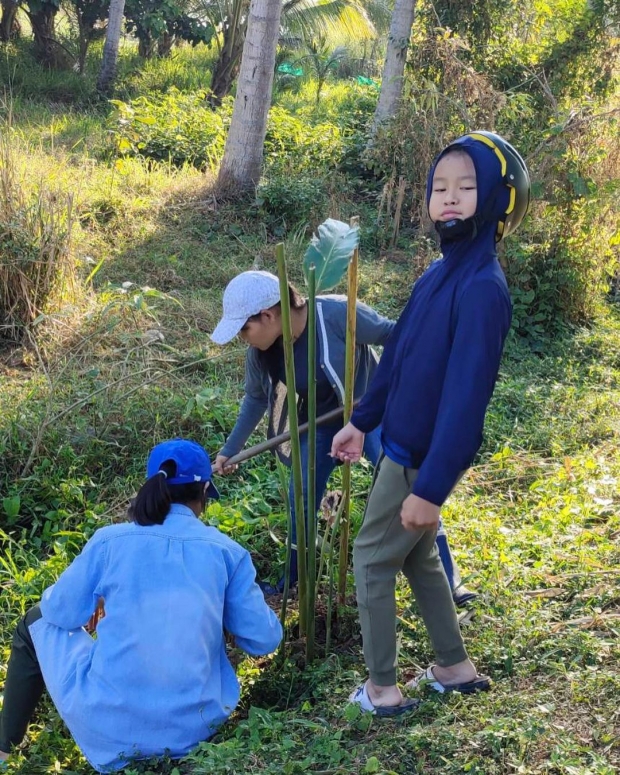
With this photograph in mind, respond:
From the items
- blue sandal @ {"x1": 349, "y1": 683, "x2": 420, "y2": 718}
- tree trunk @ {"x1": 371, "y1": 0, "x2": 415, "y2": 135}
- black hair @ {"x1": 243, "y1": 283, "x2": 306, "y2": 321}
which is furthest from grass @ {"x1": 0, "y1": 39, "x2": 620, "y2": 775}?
tree trunk @ {"x1": 371, "y1": 0, "x2": 415, "y2": 135}

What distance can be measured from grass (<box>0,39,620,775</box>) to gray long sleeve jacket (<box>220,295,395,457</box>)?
65 centimetres

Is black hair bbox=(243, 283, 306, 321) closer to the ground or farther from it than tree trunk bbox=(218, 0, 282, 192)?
closer to the ground

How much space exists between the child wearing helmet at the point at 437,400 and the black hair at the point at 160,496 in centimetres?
49

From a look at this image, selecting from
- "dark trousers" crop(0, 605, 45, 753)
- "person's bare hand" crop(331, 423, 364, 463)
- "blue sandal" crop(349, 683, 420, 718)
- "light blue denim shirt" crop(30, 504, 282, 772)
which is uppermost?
"person's bare hand" crop(331, 423, 364, 463)

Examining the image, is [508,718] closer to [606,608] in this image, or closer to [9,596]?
[606,608]

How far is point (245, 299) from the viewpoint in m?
2.82

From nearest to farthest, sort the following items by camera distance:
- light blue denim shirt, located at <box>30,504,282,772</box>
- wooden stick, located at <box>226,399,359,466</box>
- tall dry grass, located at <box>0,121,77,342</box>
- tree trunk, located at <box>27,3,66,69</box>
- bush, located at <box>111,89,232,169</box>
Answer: light blue denim shirt, located at <box>30,504,282,772</box>
wooden stick, located at <box>226,399,359,466</box>
tall dry grass, located at <box>0,121,77,342</box>
bush, located at <box>111,89,232,169</box>
tree trunk, located at <box>27,3,66,69</box>

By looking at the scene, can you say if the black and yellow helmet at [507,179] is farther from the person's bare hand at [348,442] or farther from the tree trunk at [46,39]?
the tree trunk at [46,39]

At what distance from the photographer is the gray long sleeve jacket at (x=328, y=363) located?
2992 mm

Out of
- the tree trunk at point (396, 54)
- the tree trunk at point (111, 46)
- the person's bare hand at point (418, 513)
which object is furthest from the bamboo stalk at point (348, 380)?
the tree trunk at point (111, 46)

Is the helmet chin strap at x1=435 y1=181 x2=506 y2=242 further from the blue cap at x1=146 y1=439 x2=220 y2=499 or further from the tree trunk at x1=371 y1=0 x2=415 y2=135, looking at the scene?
the tree trunk at x1=371 y1=0 x2=415 y2=135

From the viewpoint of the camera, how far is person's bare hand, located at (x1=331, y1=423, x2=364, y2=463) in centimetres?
254

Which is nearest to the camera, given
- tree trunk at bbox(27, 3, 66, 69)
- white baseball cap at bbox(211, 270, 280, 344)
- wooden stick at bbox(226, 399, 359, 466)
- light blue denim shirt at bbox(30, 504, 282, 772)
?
light blue denim shirt at bbox(30, 504, 282, 772)

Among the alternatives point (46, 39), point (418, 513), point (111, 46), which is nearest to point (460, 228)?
point (418, 513)
